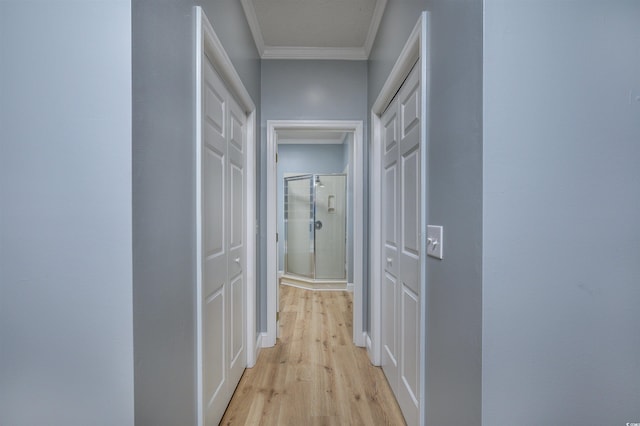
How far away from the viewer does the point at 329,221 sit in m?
5.14

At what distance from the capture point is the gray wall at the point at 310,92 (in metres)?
2.69

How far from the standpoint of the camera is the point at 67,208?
0.83 m

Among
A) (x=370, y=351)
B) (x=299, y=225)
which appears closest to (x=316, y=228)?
(x=299, y=225)

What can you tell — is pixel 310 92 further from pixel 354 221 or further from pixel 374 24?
pixel 354 221

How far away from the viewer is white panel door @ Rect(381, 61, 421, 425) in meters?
1.51

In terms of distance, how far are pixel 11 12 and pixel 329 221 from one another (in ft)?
14.7

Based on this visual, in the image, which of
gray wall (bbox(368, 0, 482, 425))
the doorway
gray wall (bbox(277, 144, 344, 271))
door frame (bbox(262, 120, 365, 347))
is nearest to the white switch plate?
gray wall (bbox(368, 0, 482, 425))

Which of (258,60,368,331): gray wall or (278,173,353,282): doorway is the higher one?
(258,60,368,331): gray wall

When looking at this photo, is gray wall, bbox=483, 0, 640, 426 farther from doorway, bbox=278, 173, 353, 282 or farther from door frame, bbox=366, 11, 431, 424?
doorway, bbox=278, 173, 353, 282

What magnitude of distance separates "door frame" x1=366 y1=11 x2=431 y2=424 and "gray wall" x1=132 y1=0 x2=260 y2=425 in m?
0.97

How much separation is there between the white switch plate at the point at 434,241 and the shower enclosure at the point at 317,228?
3815mm

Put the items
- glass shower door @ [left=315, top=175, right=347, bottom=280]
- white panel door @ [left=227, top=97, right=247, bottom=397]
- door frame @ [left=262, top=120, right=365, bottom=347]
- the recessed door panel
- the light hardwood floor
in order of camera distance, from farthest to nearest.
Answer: glass shower door @ [left=315, top=175, right=347, bottom=280] → door frame @ [left=262, top=120, right=365, bottom=347] → white panel door @ [left=227, top=97, right=247, bottom=397] → the light hardwood floor → the recessed door panel

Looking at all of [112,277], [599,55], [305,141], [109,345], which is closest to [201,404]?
[109,345]

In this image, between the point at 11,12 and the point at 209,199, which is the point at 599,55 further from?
the point at 11,12
